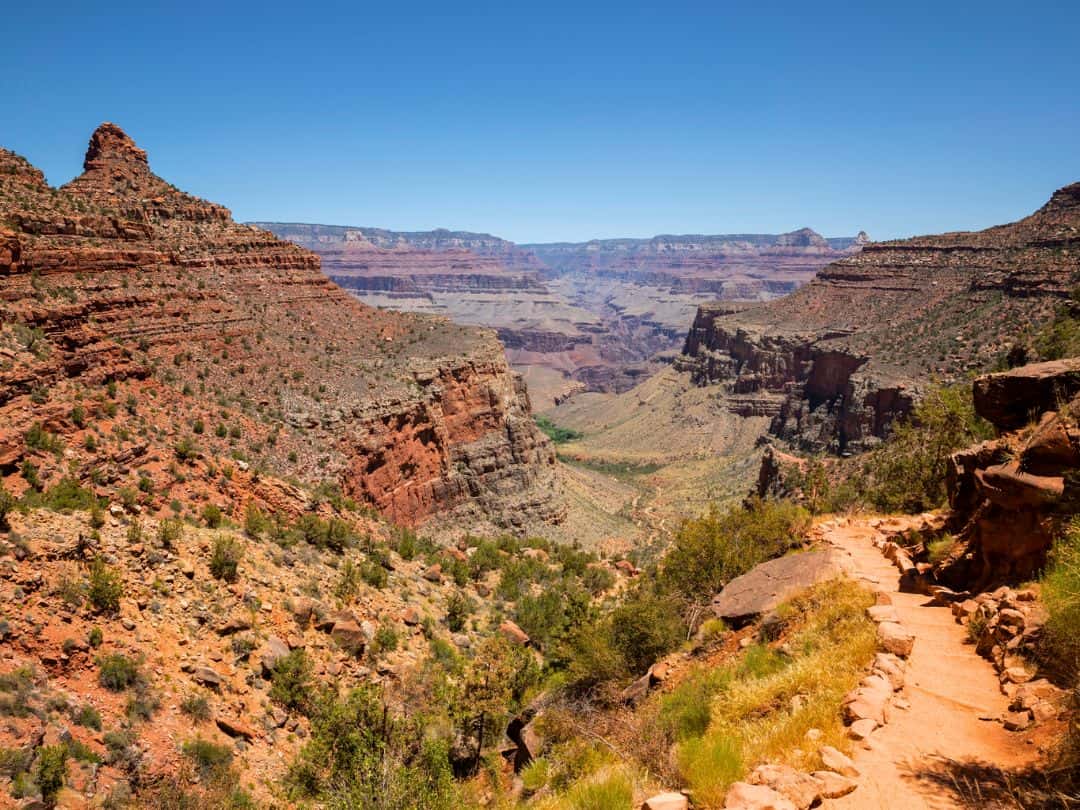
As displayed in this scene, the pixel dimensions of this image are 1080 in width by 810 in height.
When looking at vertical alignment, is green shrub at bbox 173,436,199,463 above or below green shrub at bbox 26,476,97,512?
below

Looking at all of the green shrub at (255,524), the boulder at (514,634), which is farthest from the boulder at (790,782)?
the green shrub at (255,524)

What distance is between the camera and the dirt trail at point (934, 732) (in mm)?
7020

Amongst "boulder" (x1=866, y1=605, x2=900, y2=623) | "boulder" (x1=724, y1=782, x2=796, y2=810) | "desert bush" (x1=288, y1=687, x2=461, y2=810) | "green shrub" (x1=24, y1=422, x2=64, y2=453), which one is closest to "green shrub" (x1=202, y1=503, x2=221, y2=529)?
"green shrub" (x1=24, y1=422, x2=64, y2=453)

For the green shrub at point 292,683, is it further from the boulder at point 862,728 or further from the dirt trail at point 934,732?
the dirt trail at point 934,732

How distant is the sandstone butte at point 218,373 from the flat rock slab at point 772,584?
18049 mm

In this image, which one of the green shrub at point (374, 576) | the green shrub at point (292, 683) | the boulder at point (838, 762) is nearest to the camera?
the boulder at point (838, 762)

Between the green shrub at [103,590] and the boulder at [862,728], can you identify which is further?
the green shrub at [103,590]

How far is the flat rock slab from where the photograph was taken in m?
14.8

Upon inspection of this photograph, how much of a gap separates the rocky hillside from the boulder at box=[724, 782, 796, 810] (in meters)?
50.2

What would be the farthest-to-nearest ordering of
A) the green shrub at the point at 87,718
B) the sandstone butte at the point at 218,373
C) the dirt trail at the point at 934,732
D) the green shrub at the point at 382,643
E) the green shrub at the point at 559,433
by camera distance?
1. the green shrub at the point at 559,433
2. the sandstone butte at the point at 218,373
3. the green shrub at the point at 382,643
4. the green shrub at the point at 87,718
5. the dirt trail at the point at 934,732

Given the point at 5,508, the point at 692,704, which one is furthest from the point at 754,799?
the point at 5,508

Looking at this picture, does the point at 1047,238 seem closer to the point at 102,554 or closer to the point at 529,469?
the point at 529,469

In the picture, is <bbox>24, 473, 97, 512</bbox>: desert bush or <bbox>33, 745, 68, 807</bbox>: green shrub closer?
<bbox>33, 745, 68, 807</bbox>: green shrub

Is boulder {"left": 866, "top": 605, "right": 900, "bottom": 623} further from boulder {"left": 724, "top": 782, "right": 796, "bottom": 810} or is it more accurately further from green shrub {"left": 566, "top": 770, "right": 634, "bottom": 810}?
green shrub {"left": 566, "top": 770, "right": 634, "bottom": 810}
